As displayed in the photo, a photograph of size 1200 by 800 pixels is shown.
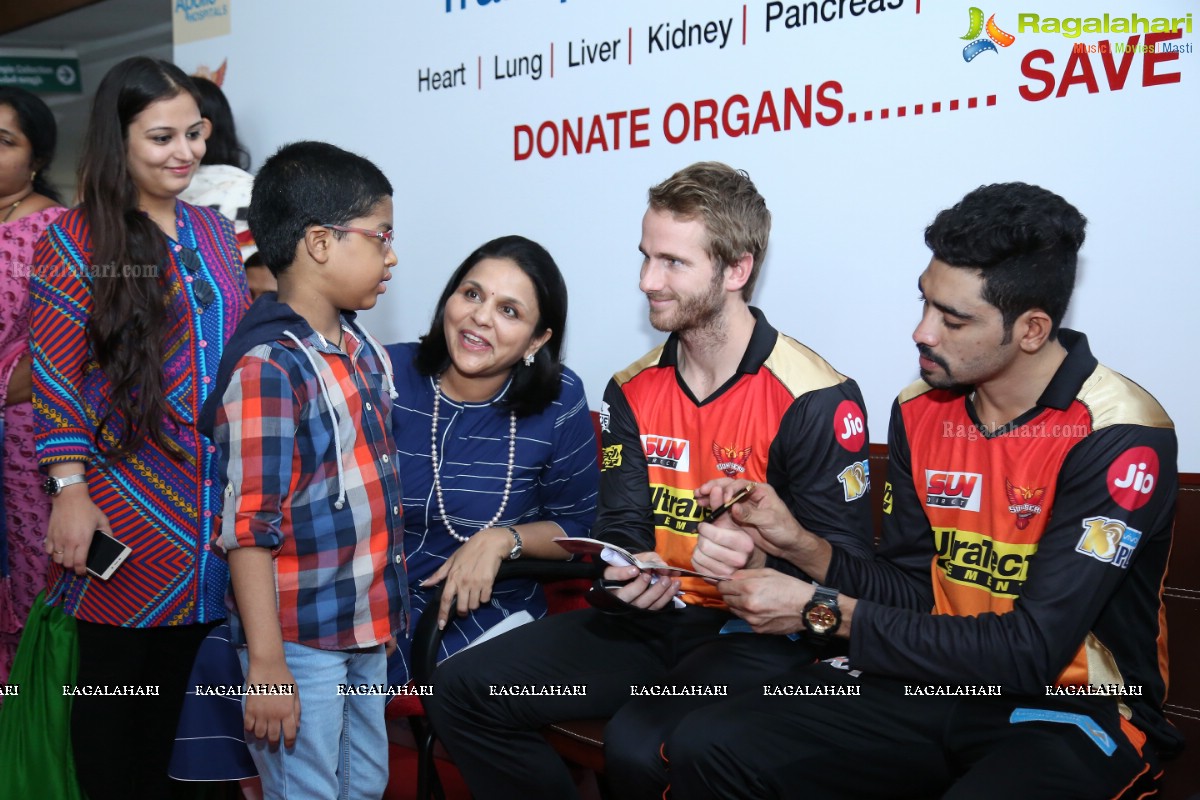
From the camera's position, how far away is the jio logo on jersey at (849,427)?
224 cm

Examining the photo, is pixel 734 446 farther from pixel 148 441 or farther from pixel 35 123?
pixel 35 123

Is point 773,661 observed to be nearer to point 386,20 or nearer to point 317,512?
point 317,512

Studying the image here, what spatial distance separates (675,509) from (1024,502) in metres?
0.76

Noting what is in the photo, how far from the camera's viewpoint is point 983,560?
6.65 ft

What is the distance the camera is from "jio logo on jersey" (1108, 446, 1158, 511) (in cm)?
180

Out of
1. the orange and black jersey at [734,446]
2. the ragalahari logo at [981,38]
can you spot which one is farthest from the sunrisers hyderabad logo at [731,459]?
the ragalahari logo at [981,38]

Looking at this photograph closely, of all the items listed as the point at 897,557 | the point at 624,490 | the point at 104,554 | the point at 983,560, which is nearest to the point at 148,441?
the point at 104,554

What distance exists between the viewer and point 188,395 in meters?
2.46

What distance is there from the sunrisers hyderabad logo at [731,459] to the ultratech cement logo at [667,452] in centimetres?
8

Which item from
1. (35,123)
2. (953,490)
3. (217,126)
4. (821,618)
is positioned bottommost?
(821,618)

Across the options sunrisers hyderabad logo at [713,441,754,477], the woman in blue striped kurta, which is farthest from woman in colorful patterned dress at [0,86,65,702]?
sunrisers hyderabad logo at [713,441,754,477]

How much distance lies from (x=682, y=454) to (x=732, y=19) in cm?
124

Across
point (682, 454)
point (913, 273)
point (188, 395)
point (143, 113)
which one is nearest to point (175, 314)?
point (188, 395)

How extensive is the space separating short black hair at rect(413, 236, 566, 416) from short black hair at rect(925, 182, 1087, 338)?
3.46 feet
